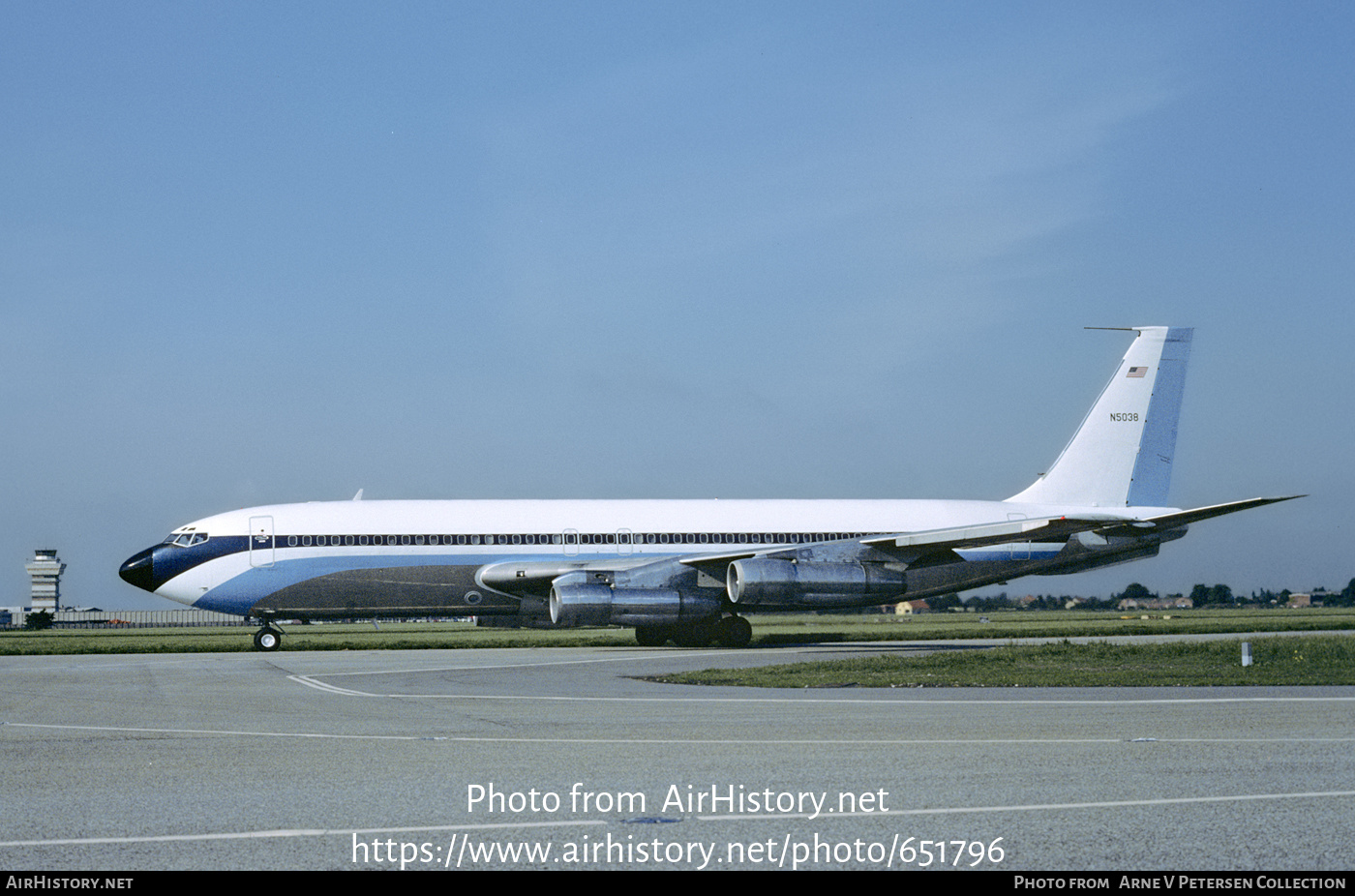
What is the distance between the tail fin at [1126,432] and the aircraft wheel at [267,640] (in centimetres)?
2321

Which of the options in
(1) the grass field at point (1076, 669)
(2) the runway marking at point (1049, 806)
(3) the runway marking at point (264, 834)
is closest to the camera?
(3) the runway marking at point (264, 834)

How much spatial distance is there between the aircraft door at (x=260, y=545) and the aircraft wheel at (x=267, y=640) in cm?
181

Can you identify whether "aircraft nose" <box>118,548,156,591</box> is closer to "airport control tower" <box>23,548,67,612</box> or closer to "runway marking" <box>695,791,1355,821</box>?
"runway marking" <box>695,791,1355,821</box>

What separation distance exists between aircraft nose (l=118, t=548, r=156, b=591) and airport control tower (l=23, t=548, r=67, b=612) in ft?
451

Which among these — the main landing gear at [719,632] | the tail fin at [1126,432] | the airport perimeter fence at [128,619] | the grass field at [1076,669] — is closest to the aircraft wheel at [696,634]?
the main landing gear at [719,632]

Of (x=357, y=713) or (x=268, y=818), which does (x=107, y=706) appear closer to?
(x=357, y=713)

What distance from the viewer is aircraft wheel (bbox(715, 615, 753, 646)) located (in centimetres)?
3581

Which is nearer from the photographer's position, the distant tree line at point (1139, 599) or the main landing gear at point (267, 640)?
the main landing gear at point (267, 640)

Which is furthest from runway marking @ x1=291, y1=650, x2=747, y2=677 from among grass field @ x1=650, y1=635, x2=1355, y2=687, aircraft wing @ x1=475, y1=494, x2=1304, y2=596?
grass field @ x1=650, y1=635, x2=1355, y2=687

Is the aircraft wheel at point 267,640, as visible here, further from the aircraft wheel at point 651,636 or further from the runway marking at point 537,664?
the aircraft wheel at point 651,636

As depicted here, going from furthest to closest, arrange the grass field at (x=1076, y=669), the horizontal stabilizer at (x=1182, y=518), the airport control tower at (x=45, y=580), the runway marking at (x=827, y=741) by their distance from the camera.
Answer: the airport control tower at (x=45, y=580), the horizontal stabilizer at (x=1182, y=518), the grass field at (x=1076, y=669), the runway marking at (x=827, y=741)

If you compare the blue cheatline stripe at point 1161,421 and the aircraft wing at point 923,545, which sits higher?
the blue cheatline stripe at point 1161,421

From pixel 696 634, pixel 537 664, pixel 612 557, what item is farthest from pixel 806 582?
pixel 537 664

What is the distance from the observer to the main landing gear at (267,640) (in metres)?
34.6
